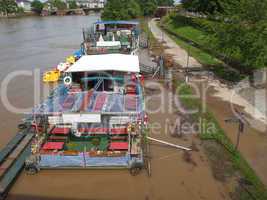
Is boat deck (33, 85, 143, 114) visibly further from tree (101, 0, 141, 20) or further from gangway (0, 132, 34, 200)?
tree (101, 0, 141, 20)

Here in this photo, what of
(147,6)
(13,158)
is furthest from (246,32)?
(147,6)

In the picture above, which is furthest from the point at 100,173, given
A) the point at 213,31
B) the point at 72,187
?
the point at 213,31

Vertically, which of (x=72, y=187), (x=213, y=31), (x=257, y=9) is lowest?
(x=72, y=187)

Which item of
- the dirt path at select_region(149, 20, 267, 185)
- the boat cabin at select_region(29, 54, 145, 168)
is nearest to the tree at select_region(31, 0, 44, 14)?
the dirt path at select_region(149, 20, 267, 185)

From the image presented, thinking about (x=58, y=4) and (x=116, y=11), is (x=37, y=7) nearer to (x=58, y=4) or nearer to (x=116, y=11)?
(x=58, y=4)

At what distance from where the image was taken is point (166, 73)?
22000 millimetres

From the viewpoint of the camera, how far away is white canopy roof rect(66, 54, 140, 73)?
38.0 feet

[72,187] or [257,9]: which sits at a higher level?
[257,9]

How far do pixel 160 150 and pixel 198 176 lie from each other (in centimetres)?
204

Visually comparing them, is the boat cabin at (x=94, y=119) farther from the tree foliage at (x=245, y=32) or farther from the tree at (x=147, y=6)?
the tree at (x=147, y=6)

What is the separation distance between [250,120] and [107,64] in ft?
21.3

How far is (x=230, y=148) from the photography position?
432 inches

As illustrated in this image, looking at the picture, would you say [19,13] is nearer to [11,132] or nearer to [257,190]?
[11,132]

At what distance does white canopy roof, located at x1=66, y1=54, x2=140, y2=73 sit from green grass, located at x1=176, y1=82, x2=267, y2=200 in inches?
149
